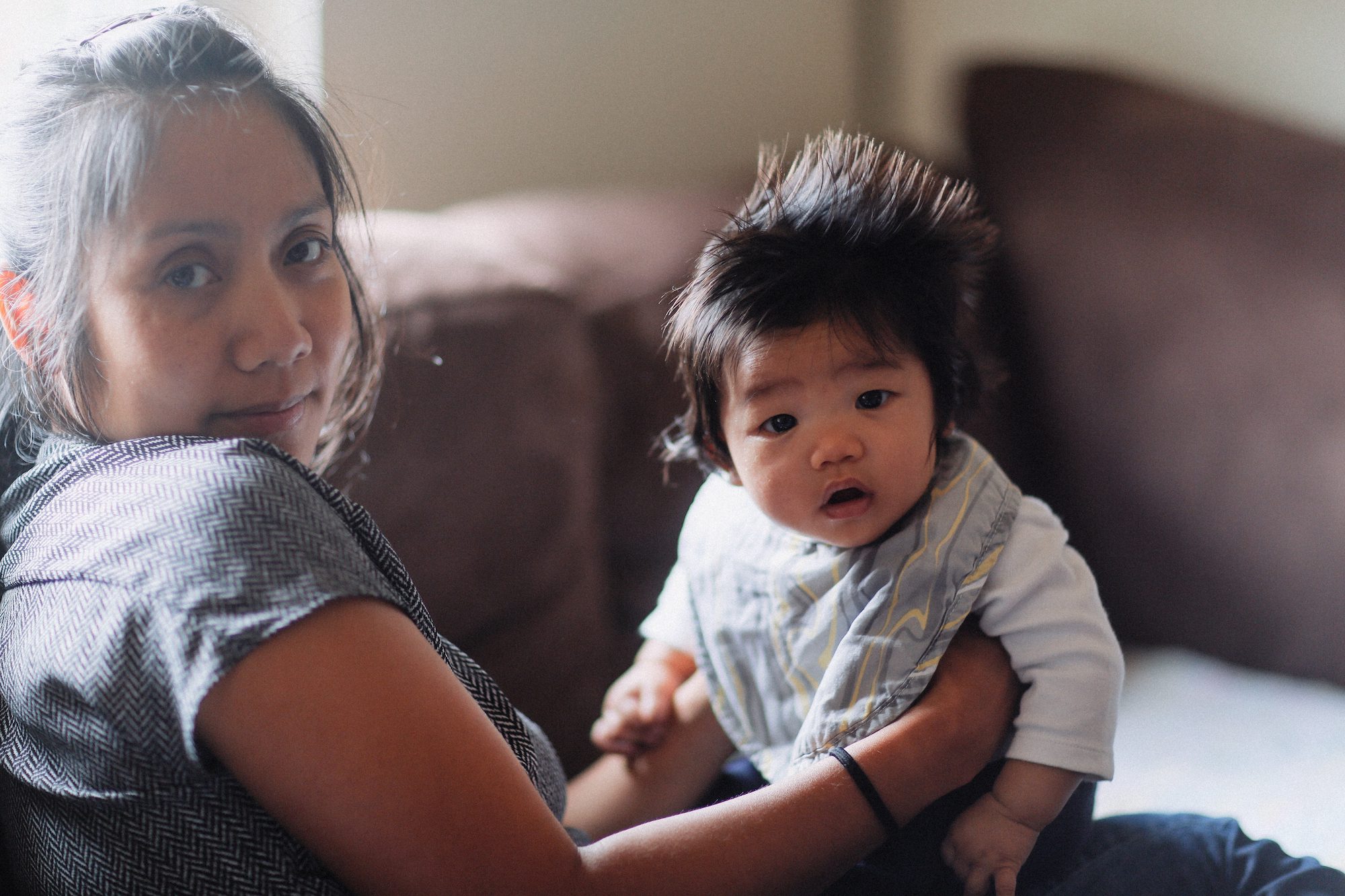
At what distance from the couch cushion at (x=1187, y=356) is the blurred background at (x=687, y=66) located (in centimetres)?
13

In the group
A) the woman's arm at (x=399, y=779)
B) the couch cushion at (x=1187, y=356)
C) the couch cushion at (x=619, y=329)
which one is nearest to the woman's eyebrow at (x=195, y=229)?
the woman's arm at (x=399, y=779)

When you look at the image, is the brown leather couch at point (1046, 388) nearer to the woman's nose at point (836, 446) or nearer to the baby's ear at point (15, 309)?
the baby's ear at point (15, 309)

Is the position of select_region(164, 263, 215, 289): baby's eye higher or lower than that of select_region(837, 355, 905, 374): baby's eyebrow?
higher

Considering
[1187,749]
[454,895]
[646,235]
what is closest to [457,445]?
[646,235]

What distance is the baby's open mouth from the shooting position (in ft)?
2.71

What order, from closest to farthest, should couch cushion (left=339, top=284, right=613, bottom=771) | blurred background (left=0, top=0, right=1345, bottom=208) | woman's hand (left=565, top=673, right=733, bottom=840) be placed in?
woman's hand (left=565, top=673, right=733, bottom=840), couch cushion (left=339, top=284, right=613, bottom=771), blurred background (left=0, top=0, right=1345, bottom=208)

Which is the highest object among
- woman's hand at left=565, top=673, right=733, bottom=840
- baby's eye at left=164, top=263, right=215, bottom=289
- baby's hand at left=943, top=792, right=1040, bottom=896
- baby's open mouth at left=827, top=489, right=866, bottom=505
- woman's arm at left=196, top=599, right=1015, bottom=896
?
baby's eye at left=164, top=263, right=215, bottom=289

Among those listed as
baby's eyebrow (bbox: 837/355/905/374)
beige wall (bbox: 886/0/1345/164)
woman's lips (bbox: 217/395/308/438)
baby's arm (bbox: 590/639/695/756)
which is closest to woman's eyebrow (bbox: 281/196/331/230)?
woman's lips (bbox: 217/395/308/438)

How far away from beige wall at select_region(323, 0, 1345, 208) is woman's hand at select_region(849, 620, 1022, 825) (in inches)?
39.6

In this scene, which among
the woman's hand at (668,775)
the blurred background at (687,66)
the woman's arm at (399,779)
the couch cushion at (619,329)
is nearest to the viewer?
the woman's arm at (399,779)

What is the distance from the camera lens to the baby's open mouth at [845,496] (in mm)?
826

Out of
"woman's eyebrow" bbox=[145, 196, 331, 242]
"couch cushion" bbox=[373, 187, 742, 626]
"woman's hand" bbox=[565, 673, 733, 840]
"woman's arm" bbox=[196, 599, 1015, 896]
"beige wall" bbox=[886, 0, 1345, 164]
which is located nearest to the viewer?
"woman's arm" bbox=[196, 599, 1015, 896]

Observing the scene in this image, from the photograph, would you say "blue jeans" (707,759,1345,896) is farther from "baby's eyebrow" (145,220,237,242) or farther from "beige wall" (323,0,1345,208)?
"beige wall" (323,0,1345,208)

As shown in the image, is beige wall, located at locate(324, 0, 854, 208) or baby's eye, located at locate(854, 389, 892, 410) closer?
baby's eye, located at locate(854, 389, 892, 410)
